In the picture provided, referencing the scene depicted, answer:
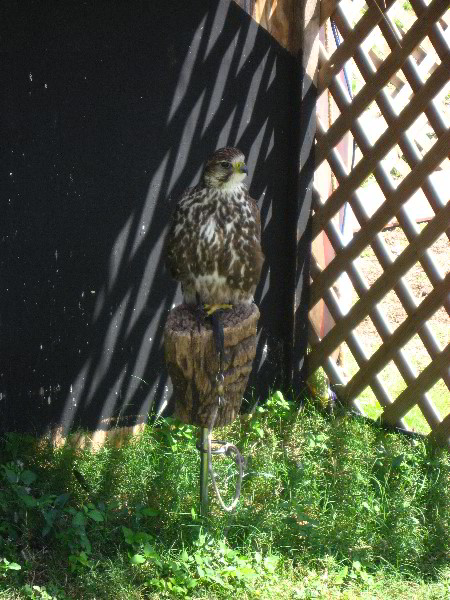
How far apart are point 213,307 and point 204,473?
59 cm

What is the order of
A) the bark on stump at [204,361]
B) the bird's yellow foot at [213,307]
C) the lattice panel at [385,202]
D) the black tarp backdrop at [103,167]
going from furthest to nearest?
the lattice panel at [385,202]
the black tarp backdrop at [103,167]
the bird's yellow foot at [213,307]
the bark on stump at [204,361]

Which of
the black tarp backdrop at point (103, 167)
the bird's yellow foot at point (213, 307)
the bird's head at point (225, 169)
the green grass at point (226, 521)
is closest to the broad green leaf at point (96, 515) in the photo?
the green grass at point (226, 521)

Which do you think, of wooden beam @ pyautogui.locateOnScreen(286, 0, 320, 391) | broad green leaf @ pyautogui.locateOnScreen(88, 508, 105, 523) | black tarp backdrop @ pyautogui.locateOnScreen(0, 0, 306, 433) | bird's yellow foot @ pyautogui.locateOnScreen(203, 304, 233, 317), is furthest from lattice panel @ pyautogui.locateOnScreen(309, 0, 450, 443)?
broad green leaf @ pyautogui.locateOnScreen(88, 508, 105, 523)

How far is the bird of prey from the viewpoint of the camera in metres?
3.26

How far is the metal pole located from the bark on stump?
2.7 inches

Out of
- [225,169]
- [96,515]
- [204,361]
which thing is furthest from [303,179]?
[96,515]

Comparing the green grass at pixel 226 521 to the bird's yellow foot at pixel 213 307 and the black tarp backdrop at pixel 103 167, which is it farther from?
the bird's yellow foot at pixel 213 307

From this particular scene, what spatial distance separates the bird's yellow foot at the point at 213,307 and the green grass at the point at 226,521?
0.75m

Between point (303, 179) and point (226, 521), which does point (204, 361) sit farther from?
point (303, 179)

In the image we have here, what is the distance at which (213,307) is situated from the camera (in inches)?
127

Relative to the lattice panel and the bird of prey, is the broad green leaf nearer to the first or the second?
the bird of prey

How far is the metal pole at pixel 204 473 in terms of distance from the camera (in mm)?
3195

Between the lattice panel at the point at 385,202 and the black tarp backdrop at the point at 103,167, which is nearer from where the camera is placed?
the black tarp backdrop at the point at 103,167

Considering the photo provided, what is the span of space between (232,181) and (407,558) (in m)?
1.56
